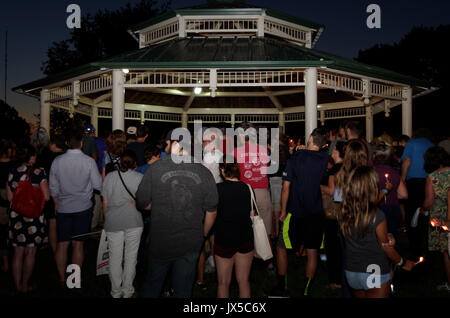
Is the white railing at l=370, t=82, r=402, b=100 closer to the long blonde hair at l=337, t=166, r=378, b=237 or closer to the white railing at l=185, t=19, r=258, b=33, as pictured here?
the white railing at l=185, t=19, r=258, b=33

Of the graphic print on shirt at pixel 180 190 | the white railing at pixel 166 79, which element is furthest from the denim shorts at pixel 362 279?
the white railing at pixel 166 79

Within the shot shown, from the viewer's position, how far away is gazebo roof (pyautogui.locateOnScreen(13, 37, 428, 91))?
32.1ft

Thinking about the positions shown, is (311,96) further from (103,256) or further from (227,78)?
(103,256)

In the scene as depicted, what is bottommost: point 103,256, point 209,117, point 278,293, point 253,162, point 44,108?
point 278,293

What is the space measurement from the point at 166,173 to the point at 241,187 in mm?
902

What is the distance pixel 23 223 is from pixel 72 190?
79cm

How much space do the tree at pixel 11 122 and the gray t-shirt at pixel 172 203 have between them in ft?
118

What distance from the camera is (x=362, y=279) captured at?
11.3 ft

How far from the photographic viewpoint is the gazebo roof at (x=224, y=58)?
32.1 ft

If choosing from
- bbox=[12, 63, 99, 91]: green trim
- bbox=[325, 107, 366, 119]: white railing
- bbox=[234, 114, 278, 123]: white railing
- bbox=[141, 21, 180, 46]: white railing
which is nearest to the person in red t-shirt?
bbox=[12, 63, 99, 91]: green trim

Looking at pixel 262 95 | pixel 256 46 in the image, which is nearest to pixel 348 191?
pixel 256 46

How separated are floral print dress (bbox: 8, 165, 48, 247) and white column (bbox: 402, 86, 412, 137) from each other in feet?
35.9

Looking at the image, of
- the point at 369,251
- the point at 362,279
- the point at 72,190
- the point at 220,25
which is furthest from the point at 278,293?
the point at 220,25

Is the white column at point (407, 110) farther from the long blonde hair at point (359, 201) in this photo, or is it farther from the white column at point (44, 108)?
the white column at point (44, 108)
